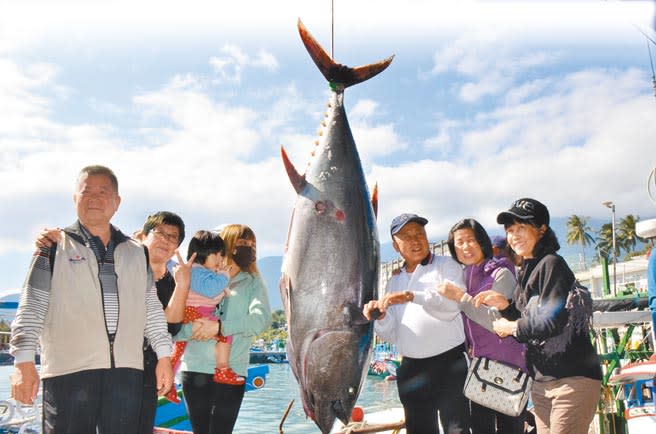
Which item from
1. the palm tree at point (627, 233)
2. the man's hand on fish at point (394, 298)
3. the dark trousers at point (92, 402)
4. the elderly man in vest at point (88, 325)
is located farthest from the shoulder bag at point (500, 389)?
the palm tree at point (627, 233)

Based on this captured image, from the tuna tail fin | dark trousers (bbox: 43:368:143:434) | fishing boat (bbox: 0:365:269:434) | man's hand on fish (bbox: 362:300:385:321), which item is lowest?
fishing boat (bbox: 0:365:269:434)

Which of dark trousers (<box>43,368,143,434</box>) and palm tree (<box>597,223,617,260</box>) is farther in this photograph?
palm tree (<box>597,223,617,260</box>)

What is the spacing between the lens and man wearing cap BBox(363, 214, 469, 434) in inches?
114

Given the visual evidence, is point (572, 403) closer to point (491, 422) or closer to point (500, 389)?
point (500, 389)

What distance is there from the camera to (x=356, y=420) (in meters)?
5.32

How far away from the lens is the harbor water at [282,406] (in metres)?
18.3

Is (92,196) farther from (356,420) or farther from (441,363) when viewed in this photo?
(356,420)

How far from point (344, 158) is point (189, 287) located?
1194mm

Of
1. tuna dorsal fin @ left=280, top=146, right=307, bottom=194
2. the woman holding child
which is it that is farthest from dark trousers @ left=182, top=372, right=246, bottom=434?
tuna dorsal fin @ left=280, top=146, right=307, bottom=194

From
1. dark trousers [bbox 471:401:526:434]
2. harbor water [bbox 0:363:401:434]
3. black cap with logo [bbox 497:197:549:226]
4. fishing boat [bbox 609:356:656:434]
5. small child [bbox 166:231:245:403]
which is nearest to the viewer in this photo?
black cap with logo [bbox 497:197:549:226]

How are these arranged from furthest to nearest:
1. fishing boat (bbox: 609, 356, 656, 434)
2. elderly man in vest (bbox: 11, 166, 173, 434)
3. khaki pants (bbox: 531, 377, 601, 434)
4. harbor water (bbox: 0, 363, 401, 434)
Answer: harbor water (bbox: 0, 363, 401, 434) → fishing boat (bbox: 609, 356, 656, 434) → khaki pants (bbox: 531, 377, 601, 434) → elderly man in vest (bbox: 11, 166, 173, 434)

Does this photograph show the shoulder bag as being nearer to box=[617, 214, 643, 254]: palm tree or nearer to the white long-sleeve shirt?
the white long-sleeve shirt

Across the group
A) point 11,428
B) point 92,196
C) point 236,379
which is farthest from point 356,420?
point 11,428

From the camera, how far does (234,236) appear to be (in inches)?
129
